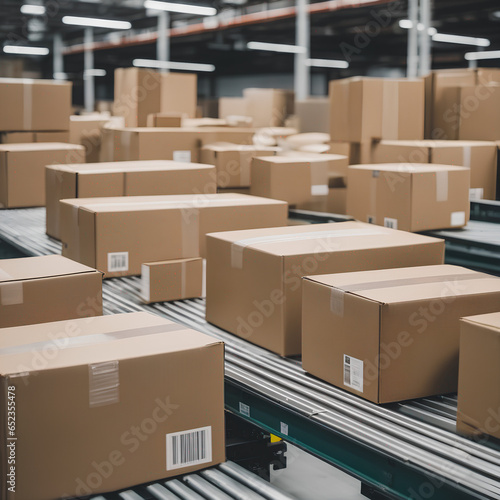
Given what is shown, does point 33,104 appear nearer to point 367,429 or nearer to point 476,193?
point 476,193

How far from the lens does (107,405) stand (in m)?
1.46

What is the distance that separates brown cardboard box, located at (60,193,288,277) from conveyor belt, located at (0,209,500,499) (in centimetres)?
73

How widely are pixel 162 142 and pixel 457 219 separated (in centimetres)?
192

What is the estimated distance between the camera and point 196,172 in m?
3.76

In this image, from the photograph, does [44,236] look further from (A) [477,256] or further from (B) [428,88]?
(B) [428,88]

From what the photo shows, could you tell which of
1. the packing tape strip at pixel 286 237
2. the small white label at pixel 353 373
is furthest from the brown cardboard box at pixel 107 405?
the packing tape strip at pixel 286 237

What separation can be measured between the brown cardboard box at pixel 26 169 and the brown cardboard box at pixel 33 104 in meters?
0.30

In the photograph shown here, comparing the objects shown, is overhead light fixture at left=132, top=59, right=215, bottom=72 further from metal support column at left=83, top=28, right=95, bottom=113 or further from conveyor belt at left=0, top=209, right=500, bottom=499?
conveyor belt at left=0, top=209, right=500, bottom=499

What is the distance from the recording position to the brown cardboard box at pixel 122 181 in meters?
3.54

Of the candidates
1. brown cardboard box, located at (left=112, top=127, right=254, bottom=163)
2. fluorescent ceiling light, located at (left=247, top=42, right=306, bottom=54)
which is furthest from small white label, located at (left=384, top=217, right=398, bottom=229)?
fluorescent ceiling light, located at (left=247, top=42, right=306, bottom=54)

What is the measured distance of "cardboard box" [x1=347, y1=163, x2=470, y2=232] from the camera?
3457mm

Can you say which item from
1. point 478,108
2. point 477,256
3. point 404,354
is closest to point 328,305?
point 404,354

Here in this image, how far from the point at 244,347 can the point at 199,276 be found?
2.06ft

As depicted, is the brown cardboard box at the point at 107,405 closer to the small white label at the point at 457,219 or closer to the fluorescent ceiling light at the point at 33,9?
the small white label at the point at 457,219
